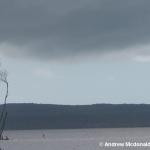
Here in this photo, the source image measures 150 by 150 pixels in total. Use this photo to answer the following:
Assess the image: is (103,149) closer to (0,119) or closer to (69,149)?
(69,149)

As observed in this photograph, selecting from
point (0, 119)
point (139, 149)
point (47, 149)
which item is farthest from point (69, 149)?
point (0, 119)

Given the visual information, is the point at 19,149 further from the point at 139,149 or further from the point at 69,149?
the point at 139,149

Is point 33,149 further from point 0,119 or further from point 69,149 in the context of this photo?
point 0,119

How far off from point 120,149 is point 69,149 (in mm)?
9604

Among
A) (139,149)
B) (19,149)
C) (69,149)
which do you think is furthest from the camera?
(19,149)

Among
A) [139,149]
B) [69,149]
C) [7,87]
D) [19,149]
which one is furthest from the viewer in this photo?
[19,149]

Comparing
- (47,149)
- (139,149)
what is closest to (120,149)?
(139,149)

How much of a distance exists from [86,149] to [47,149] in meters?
9.86

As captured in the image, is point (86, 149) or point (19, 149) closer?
point (86, 149)

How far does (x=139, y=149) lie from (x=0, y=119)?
33.2m

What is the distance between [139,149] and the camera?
105438 mm

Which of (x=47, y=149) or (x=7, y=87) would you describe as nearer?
(x=7, y=87)

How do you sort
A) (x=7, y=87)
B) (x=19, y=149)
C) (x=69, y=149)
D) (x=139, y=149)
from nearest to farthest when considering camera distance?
1. (x=7, y=87)
2. (x=139, y=149)
3. (x=69, y=149)
4. (x=19, y=149)

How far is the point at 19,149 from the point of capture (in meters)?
124
